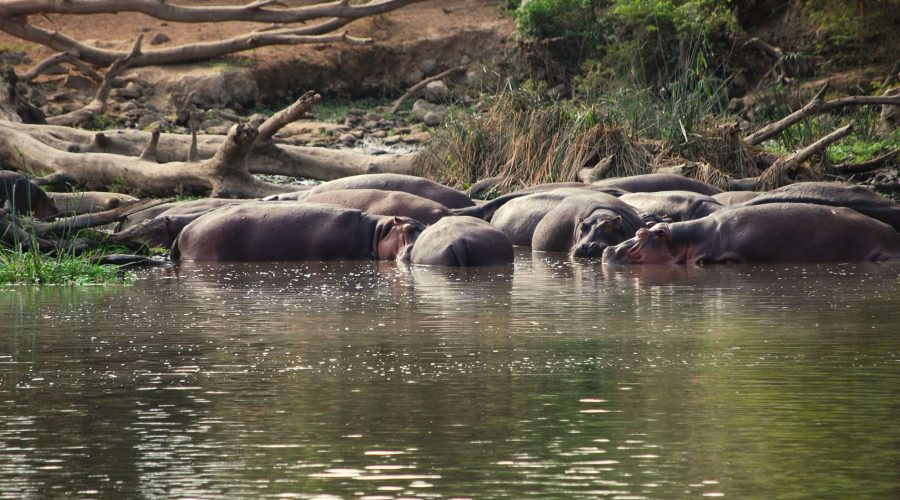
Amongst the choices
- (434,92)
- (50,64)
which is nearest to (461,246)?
(50,64)

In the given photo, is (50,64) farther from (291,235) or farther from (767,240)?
(767,240)

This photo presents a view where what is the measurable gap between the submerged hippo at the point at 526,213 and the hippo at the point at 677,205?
0.59 meters

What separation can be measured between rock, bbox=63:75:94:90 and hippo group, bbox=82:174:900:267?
45.1ft

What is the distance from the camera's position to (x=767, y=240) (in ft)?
36.2

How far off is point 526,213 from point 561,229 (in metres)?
0.81

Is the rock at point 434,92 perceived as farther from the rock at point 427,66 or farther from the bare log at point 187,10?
the bare log at point 187,10

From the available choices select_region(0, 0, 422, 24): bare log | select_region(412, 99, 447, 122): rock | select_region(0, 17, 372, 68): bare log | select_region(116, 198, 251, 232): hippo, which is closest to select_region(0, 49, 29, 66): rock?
select_region(0, 17, 372, 68): bare log

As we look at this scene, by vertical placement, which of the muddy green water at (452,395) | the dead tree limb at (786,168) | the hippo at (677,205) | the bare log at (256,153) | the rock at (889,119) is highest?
the rock at (889,119)

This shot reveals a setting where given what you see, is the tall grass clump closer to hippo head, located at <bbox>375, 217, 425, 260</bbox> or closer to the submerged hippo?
the submerged hippo

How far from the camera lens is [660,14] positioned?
24.6 meters

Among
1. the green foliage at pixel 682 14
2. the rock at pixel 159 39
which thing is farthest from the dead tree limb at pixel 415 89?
the rock at pixel 159 39

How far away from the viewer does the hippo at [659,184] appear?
14328 mm

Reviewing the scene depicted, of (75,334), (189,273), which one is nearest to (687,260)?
(189,273)

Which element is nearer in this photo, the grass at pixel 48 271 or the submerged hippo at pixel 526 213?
the grass at pixel 48 271
